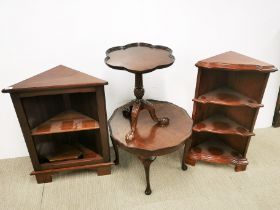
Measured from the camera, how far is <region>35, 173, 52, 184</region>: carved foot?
158 cm

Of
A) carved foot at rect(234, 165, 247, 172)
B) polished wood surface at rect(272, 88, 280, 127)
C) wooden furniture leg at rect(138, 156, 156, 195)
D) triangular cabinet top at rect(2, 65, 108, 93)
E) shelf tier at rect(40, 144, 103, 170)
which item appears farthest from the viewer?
polished wood surface at rect(272, 88, 280, 127)

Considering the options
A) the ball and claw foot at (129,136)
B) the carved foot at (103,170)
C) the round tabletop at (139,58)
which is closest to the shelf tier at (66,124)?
the ball and claw foot at (129,136)

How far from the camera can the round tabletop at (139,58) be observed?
43.8 inches

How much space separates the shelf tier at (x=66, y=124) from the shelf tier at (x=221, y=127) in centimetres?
72

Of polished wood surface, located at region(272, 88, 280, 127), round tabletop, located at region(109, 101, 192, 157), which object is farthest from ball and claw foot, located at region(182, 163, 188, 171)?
polished wood surface, located at region(272, 88, 280, 127)

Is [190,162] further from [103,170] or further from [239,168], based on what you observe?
[103,170]

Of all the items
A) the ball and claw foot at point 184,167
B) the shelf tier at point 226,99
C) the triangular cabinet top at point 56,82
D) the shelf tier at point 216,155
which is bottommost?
Answer: the ball and claw foot at point 184,167

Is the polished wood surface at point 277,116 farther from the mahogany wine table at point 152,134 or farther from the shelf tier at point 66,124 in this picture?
the shelf tier at point 66,124

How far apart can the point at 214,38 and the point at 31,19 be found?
1222mm

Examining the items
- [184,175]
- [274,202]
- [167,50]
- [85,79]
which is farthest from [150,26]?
[274,202]

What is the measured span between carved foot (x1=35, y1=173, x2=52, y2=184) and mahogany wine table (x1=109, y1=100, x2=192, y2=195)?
1.93 feet

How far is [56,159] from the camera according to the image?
157 centimetres

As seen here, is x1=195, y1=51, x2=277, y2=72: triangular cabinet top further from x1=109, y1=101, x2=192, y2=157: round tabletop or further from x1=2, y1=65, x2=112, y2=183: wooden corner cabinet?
x1=2, y1=65, x2=112, y2=183: wooden corner cabinet

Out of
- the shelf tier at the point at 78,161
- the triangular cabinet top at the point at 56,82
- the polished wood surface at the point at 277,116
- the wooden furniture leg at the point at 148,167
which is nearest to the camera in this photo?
the triangular cabinet top at the point at 56,82
